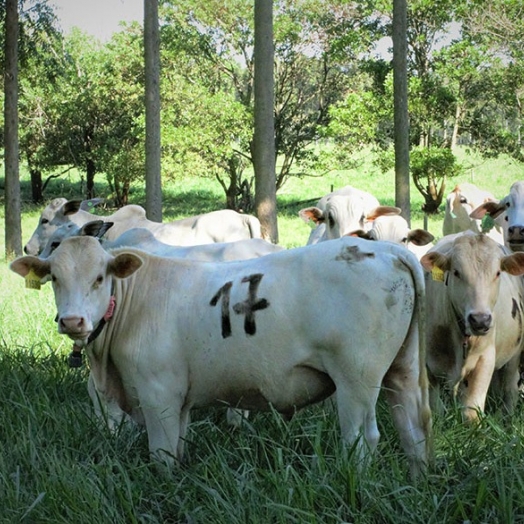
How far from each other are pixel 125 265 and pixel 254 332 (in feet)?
3.14

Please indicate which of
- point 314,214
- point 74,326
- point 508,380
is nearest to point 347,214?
point 314,214

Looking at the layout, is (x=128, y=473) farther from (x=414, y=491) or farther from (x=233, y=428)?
(x=414, y=491)

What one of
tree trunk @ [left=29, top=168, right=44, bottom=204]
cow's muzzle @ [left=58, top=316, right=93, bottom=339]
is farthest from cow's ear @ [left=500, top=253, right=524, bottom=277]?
tree trunk @ [left=29, top=168, right=44, bottom=204]

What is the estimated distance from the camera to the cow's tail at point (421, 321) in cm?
519

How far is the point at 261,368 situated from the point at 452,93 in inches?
1010

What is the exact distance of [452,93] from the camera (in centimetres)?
2942

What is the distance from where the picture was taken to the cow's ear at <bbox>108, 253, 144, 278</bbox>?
18.4 ft

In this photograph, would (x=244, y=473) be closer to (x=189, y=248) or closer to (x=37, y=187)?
(x=189, y=248)

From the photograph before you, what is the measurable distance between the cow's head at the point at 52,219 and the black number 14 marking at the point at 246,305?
5910 millimetres

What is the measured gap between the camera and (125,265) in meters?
5.64

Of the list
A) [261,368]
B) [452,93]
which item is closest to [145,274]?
[261,368]

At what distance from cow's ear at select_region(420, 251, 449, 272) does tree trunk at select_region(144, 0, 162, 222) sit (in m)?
9.45

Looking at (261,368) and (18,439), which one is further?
(18,439)

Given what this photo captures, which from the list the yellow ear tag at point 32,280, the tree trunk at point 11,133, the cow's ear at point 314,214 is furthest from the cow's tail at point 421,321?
the tree trunk at point 11,133
